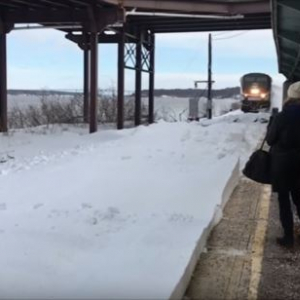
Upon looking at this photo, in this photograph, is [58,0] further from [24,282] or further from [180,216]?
Answer: [24,282]

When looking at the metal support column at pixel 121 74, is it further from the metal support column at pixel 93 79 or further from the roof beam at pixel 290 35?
the roof beam at pixel 290 35

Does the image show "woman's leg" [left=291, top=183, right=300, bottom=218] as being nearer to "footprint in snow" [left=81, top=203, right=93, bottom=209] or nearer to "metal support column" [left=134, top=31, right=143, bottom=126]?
"footprint in snow" [left=81, top=203, right=93, bottom=209]

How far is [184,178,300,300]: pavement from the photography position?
16.6ft

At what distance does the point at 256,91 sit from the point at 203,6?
23.2 m

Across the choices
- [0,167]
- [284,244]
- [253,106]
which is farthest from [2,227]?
[253,106]

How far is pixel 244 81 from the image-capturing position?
46125 millimetres

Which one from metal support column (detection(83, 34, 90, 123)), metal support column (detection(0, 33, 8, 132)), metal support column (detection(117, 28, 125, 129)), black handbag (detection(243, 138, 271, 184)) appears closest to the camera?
black handbag (detection(243, 138, 271, 184))

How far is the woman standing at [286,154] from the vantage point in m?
6.27

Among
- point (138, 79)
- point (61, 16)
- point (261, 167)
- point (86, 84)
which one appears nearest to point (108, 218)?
point (261, 167)

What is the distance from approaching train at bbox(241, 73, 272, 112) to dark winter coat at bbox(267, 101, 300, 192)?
36685 millimetres

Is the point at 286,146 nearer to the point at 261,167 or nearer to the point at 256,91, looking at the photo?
the point at 261,167

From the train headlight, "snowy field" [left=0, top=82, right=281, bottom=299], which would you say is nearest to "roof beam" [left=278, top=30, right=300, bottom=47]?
"snowy field" [left=0, top=82, right=281, bottom=299]

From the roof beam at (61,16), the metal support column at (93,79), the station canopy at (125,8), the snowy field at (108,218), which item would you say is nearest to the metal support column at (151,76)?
the station canopy at (125,8)

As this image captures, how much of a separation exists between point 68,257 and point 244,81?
42.2 meters
